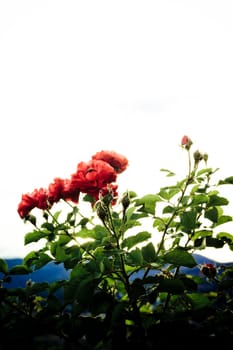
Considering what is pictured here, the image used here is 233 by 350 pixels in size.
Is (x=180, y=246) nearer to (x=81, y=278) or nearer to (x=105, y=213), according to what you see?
(x=105, y=213)

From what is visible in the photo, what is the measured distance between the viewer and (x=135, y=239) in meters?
1.98

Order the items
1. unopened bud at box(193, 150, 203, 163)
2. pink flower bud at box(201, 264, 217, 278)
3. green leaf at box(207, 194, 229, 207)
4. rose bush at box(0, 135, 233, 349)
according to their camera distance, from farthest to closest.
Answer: pink flower bud at box(201, 264, 217, 278) < unopened bud at box(193, 150, 203, 163) < green leaf at box(207, 194, 229, 207) < rose bush at box(0, 135, 233, 349)

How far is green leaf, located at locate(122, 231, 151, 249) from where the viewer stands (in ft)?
6.48

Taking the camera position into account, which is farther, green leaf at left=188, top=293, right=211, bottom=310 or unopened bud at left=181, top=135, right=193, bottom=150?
unopened bud at left=181, top=135, right=193, bottom=150

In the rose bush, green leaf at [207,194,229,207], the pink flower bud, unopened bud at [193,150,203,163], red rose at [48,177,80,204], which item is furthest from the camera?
the pink flower bud

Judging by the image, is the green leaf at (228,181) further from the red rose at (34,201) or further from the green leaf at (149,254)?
the red rose at (34,201)

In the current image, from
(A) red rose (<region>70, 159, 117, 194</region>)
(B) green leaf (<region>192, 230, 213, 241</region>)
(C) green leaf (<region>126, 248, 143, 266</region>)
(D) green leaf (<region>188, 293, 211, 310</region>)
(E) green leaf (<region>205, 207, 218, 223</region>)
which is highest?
(A) red rose (<region>70, 159, 117, 194</region>)

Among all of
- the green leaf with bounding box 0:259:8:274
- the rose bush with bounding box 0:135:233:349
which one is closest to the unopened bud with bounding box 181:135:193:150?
the rose bush with bounding box 0:135:233:349

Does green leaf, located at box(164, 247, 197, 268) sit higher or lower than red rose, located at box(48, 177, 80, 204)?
lower

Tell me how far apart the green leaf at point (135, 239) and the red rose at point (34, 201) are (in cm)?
74

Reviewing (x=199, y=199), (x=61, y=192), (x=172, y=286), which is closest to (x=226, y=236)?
(x=199, y=199)

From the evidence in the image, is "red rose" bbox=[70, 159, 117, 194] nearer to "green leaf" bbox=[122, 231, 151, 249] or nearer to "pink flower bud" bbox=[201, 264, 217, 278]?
"green leaf" bbox=[122, 231, 151, 249]

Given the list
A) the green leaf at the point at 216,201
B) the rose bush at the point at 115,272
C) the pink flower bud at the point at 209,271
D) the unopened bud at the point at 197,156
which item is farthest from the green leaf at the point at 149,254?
the pink flower bud at the point at 209,271

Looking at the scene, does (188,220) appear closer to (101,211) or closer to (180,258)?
(180,258)
